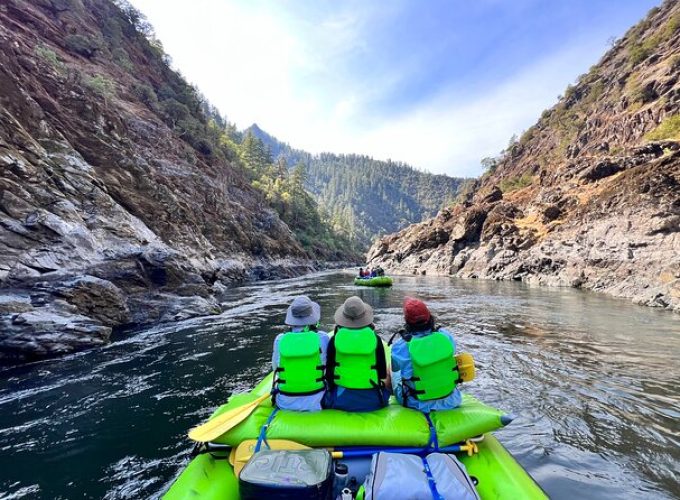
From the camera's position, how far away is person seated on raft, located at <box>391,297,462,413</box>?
395 centimetres

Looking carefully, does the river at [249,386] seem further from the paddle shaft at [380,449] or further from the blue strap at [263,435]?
the blue strap at [263,435]

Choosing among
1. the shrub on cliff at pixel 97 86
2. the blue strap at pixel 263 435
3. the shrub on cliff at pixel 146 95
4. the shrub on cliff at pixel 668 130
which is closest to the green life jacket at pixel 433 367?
the blue strap at pixel 263 435

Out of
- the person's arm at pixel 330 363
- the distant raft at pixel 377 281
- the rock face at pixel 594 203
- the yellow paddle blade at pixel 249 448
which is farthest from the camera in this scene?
the distant raft at pixel 377 281

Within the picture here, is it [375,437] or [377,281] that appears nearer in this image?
[375,437]

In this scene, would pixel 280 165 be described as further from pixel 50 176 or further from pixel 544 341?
pixel 544 341

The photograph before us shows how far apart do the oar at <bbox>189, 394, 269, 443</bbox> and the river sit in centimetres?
99

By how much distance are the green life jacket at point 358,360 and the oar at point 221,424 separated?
1.07 m

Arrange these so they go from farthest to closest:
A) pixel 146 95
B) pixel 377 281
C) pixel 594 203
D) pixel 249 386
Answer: pixel 146 95
pixel 594 203
pixel 377 281
pixel 249 386

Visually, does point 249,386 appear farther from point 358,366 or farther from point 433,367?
point 433,367

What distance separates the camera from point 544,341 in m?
9.81

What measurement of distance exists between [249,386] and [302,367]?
3501 millimetres

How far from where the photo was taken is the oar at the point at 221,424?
11.5 ft

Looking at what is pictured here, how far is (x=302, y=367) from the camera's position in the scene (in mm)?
4078

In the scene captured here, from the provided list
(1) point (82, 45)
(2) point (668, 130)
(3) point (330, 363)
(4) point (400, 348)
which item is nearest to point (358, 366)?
(3) point (330, 363)
